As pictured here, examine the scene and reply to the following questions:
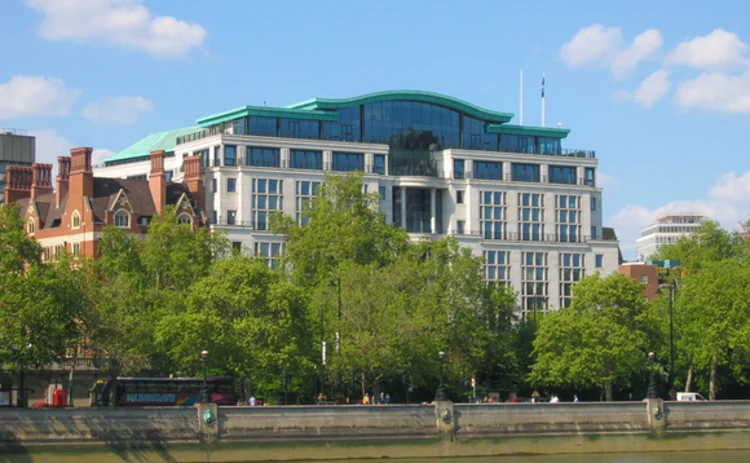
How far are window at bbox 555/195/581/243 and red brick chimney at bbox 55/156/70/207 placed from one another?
168 ft

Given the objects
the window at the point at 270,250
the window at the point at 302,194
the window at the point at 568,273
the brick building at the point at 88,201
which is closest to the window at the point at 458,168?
the window at the point at 568,273

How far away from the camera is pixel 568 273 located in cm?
14912

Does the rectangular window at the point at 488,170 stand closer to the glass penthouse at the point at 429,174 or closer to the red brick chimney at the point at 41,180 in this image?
the glass penthouse at the point at 429,174

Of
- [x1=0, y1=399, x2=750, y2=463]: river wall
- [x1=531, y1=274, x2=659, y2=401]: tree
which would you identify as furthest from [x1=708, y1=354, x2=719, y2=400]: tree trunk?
[x1=0, y1=399, x2=750, y2=463]: river wall

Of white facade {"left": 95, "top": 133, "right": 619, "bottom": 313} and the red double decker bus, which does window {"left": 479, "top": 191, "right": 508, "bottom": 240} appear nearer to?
white facade {"left": 95, "top": 133, "right": 619, "bottom": 313}

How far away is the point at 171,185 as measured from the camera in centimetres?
13200

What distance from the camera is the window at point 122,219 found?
124m

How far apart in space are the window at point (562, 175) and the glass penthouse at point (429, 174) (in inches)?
5.9

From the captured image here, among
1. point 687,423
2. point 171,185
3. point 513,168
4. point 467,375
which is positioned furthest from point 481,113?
point 687,423

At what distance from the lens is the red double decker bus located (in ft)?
295

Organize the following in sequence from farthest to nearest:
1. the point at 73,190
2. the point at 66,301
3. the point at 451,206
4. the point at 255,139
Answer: the point at 451,206
the point at 255,139
the point at 73,190
the point at 66,301

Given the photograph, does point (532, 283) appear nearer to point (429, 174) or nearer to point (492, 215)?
point (492, 215)

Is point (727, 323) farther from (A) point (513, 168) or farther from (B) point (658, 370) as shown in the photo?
(A) point (513, 168)

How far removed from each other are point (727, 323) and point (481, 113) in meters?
48.5
